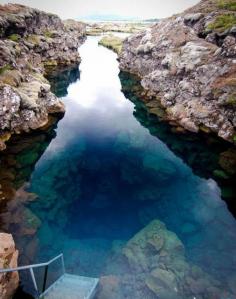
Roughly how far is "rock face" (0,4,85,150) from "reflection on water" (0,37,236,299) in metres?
5.44

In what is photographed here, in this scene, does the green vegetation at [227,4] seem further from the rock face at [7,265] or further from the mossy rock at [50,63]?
the rock face at [7,265]

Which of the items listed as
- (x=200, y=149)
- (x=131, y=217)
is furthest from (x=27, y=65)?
(x=131, y=217)

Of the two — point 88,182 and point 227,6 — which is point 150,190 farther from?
point 227,6

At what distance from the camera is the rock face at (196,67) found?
39.4 m

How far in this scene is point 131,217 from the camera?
24312 mm

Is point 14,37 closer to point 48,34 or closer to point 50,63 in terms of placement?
point 50,63

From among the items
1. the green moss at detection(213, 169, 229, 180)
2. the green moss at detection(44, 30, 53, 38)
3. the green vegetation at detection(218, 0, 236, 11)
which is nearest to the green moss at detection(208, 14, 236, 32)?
the green vegetation at detection(218, 0, 236, 11)

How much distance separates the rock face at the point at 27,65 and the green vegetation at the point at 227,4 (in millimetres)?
43447

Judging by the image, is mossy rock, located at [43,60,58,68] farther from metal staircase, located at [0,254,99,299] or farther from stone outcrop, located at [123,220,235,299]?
metal staircase, located at [0,254,99,299]

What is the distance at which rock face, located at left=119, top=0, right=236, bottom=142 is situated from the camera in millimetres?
39438

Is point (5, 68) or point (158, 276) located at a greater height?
point (5, 68)

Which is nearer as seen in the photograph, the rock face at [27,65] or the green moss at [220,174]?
the green moss at [220,174]

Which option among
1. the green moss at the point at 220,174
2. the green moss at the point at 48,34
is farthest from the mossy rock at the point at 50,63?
the green moss at the point at 220,174

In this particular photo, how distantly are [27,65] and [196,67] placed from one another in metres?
32.4
